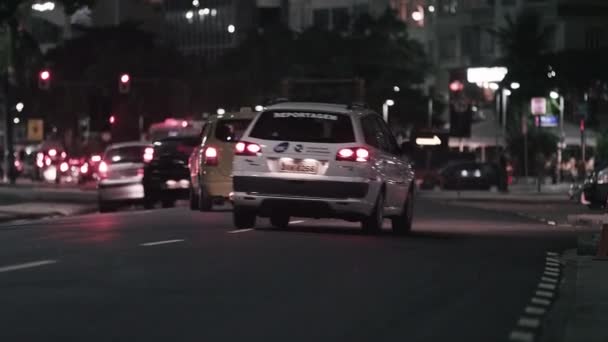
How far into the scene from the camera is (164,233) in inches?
896

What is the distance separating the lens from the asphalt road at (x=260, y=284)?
11.6 metres

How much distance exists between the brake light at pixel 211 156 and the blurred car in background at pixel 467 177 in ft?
138

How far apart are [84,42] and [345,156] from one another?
112675 mm

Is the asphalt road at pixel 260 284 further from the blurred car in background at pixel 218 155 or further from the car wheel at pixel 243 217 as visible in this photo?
the blurred car in background at pixel 218 155

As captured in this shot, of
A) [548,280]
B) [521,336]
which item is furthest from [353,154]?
[521,336]

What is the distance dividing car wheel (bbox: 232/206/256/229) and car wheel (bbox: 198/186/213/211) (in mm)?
7877

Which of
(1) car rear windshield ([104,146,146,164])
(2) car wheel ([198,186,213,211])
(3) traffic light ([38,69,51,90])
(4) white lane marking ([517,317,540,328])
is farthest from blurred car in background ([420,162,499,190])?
(4) white lane marking ([517,317,540,328])

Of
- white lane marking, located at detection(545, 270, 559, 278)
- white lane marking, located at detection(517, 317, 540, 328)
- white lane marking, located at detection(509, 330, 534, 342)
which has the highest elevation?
white lane marking, located at detection(509, 330, 534, 342)

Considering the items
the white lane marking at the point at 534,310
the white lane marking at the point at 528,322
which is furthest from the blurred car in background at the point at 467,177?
the white lane marking at the point at 528,322

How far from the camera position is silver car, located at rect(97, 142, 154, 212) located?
37125 millimetres

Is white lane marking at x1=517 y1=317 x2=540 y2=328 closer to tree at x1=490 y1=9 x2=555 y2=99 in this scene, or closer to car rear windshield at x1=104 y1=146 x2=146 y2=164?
car rear windshield at x1=104 y1=146 x2=146 y2=164

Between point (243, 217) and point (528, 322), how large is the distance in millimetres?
11372

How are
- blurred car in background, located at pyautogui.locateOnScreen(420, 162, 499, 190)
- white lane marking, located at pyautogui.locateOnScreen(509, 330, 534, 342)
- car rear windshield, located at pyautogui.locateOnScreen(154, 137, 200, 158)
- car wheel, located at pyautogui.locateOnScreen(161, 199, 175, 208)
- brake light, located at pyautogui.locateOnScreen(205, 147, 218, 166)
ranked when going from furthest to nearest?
blurred car in background, located at pyautogui.locateOnScreen(420, 162, 499, 190)
car wheel, located at pyautogui.locateOnScreen(161, 199, 175, 208)
car rear windshield, located at pyautogui.locateOnScreen(154, 137, 200, 158)
brake light, located at pyautogui.locateOnScreen(205, 147, 218, 166)
white lane marking, located at pyautogui.locateOnScreen(509, 330, 534, 342)

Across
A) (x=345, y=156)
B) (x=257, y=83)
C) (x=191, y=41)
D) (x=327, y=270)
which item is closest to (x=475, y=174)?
(x=257, y=83)
